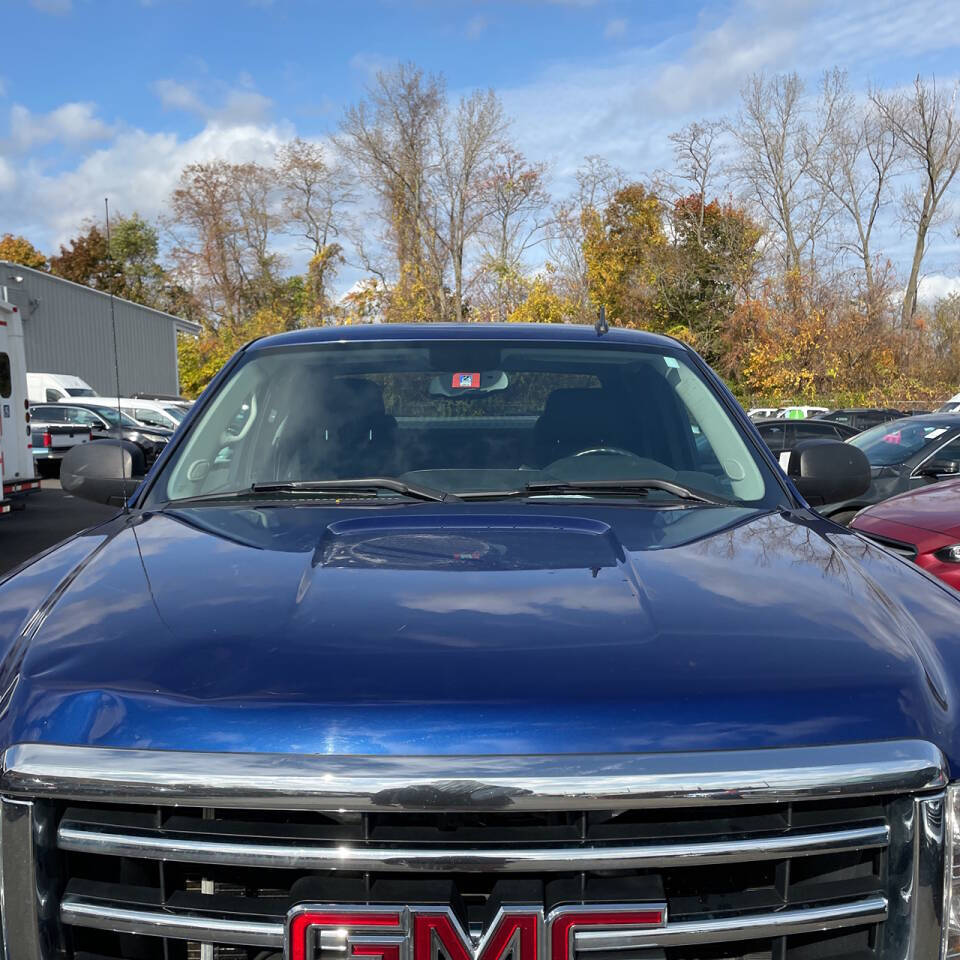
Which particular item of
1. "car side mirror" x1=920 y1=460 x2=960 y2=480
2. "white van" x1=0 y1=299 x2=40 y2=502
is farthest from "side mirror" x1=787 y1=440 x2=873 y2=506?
"white van" x1=0 y1=299 x2=40 y2=502

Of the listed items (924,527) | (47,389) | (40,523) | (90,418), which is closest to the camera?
(924,527)

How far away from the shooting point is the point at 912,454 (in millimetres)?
10953

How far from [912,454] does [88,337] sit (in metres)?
35.2

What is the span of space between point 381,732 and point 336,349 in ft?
6.89

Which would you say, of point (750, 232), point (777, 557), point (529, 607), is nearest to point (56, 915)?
point (529, 607)

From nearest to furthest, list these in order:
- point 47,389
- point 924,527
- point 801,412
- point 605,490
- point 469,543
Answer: point 469,543 < point 605,490 < point 924,527 < point 801,412 < point 47,389

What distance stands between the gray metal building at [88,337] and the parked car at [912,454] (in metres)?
25.7

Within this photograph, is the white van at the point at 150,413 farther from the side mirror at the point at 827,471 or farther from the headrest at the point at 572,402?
the side mirror at the point at 827,471

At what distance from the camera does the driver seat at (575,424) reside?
315 centimetres

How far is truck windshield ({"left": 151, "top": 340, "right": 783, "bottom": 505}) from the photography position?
2973 mm

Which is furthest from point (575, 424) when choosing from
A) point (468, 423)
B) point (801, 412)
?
point (801, 412)

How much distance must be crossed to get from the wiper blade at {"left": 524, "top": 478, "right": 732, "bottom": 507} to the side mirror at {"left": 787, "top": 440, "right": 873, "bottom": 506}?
0.56 meters

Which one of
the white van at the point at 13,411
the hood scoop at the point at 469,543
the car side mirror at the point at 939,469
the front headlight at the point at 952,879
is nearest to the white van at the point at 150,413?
the white van at the point at 13,411

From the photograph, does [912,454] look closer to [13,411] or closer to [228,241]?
[13,411]
